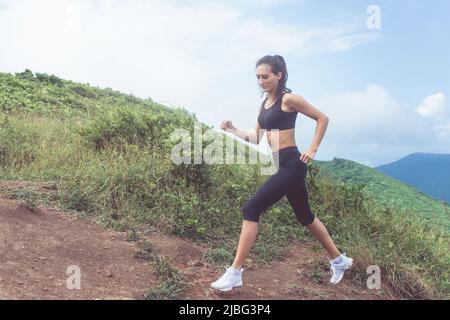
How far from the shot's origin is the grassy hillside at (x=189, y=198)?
6.21 meters

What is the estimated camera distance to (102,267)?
5113 mm

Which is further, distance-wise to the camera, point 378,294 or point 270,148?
point 378,294

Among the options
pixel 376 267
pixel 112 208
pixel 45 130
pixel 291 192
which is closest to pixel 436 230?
pixel 376 267

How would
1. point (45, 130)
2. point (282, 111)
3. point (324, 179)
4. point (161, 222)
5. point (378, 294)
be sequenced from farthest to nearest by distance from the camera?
point (45, 130)
point (324, 179)
point (161, 222)
point (378, 294)
point (282, 111)

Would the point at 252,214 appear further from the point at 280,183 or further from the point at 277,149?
the point at 277,149

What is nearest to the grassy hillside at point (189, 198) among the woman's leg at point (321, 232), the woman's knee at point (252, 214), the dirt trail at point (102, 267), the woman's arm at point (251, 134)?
the dirt trail at point (102, 267)

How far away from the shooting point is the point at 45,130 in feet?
30.3

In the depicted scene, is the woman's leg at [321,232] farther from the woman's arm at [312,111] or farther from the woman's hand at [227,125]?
the woman's hand at [227,125]

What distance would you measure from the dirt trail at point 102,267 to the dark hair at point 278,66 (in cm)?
189

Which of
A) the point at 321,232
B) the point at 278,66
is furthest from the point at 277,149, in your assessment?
the point at 321,232

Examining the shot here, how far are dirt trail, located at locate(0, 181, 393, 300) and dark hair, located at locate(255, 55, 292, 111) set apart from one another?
6.19 ft

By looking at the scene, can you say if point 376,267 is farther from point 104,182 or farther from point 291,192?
point 104,182

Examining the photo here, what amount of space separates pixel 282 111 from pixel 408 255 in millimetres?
3021

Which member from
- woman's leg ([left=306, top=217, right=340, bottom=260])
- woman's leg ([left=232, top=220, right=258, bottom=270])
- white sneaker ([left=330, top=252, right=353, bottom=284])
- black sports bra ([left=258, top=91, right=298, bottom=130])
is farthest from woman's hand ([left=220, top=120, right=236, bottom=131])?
white sneaker ([left=330, top=252, right=353, bottom=284])
